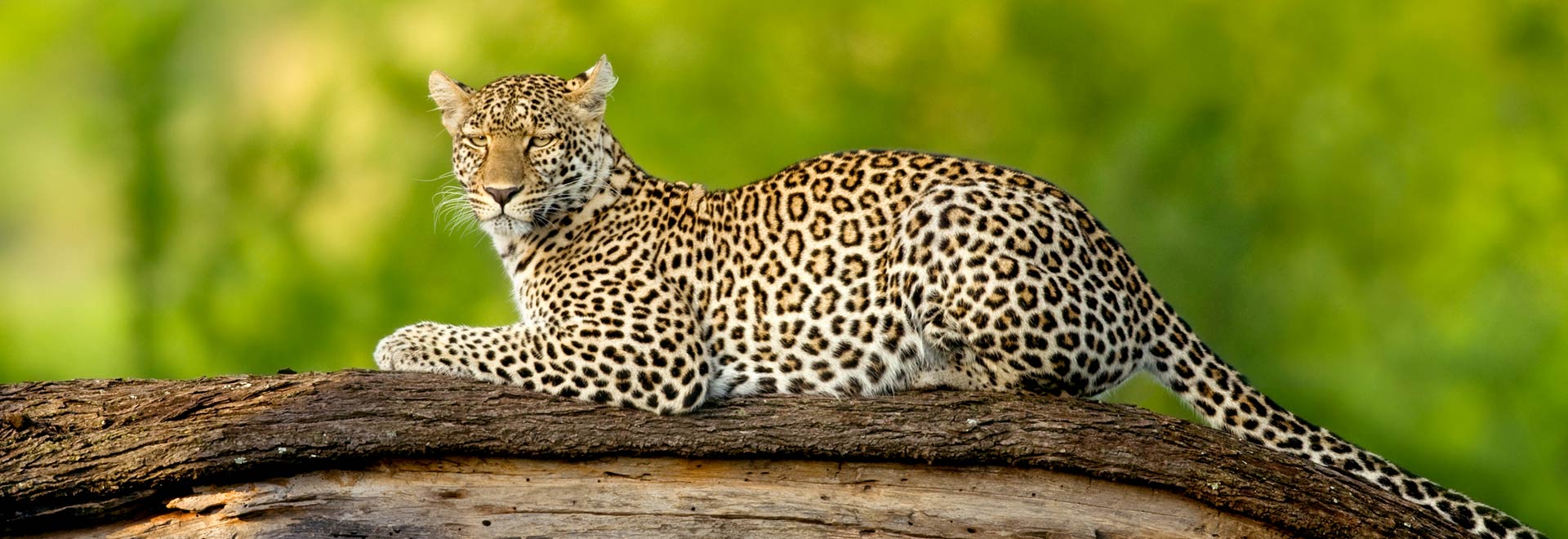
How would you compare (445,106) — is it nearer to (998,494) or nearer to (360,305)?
(998,494)

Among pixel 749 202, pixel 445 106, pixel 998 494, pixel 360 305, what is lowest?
pixel 998 494

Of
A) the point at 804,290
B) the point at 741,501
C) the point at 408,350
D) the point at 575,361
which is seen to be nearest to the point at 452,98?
the point at 408,350

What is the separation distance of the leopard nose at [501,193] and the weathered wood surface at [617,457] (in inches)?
43.7

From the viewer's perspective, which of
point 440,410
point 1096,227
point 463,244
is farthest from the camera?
point 463,244

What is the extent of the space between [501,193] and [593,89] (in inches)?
34.8

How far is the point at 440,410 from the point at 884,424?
7.09 ft

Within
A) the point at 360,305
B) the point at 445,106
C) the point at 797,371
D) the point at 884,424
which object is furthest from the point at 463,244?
the point at 884,424

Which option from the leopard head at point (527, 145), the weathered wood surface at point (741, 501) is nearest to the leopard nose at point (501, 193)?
the leopard head at point (527, 145)

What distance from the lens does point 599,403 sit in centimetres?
724

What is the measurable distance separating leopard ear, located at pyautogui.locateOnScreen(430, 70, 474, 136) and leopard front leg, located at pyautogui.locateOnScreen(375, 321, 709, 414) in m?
1.31

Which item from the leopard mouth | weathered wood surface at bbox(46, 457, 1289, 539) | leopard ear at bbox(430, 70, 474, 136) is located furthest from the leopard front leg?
leopard ear at bbox(430, 70, 474, 136)

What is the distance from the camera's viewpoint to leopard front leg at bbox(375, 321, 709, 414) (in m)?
7.29

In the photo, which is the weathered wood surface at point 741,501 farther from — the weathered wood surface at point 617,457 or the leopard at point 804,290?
the leopard at point 804,290

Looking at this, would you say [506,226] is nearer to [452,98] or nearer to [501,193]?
[501,193]
